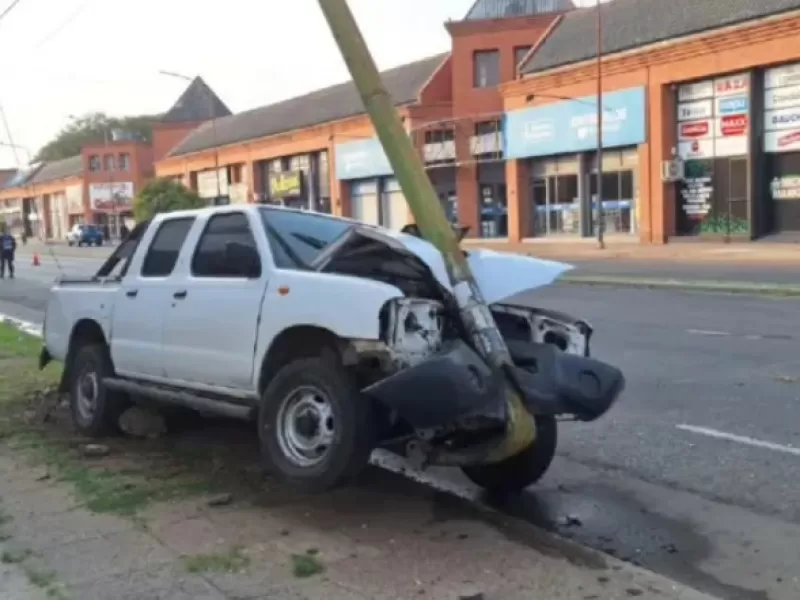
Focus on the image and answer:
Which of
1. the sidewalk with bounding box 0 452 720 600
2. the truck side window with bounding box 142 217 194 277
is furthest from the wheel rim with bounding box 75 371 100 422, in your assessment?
the sidewalk with bounding box 0 452 720 600

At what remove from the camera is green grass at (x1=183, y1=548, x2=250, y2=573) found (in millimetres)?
4996

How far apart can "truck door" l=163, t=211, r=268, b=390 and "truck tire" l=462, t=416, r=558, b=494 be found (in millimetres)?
1567

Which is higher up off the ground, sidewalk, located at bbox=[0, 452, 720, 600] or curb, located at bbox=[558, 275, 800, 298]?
sidewalk, located at bbox=[0, 452, 720, 600]

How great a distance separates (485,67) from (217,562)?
47.6m

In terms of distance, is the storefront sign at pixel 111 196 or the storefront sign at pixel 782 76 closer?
the storefront sign at pixel 782 76

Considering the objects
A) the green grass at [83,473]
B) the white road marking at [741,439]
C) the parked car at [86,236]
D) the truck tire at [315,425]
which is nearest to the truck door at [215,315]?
the truck tire at [315,425]

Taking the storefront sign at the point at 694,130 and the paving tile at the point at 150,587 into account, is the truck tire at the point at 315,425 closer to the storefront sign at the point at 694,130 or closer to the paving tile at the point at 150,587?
the paving tile at the point at 150,587

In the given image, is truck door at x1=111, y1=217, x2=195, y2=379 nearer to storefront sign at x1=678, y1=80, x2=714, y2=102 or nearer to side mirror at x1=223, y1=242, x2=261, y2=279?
side mirror at x1=223, y1=242, x2=261, y2=279

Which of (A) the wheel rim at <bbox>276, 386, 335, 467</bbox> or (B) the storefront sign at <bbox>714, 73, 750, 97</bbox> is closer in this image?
(A) the wheel rim at <bbox>276, 386, 335, 467</bbox>

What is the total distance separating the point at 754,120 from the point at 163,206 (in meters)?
33.2

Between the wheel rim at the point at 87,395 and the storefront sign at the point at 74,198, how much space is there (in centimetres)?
9649

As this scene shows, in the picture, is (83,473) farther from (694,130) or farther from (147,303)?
(694,130)

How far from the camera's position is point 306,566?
195 inches

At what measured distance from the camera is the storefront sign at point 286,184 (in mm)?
63000
